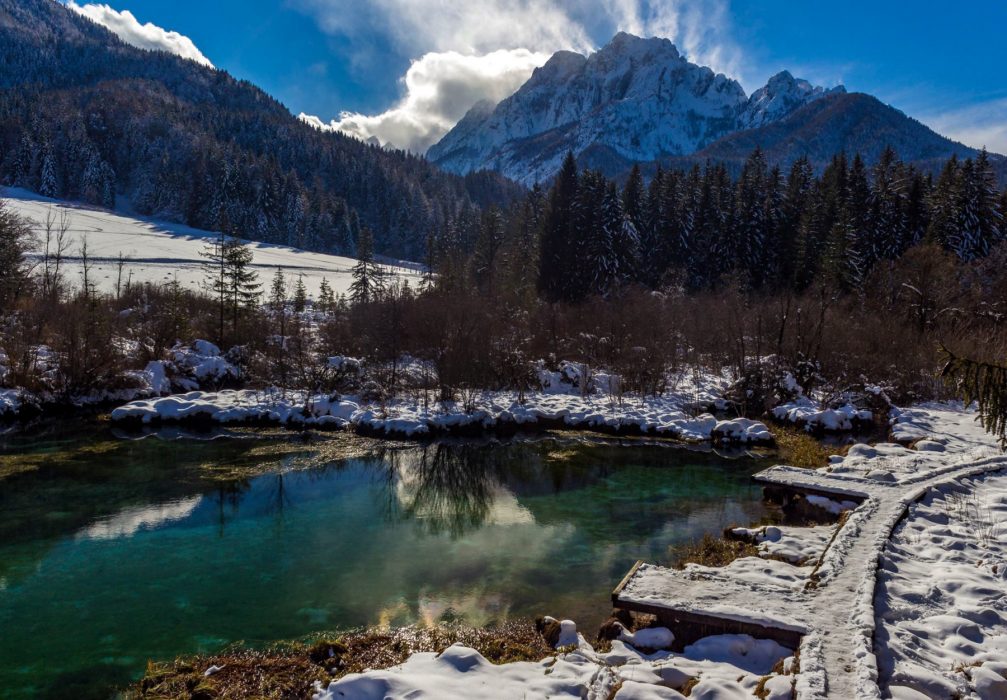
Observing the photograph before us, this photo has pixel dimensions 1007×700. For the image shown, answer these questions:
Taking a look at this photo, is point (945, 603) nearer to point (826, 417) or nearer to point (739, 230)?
point (826, 417)

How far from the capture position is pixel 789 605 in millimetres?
8625

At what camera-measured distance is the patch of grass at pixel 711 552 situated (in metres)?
11.8

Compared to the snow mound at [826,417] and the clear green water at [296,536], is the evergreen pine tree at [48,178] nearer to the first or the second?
the clear green water at [296,536]

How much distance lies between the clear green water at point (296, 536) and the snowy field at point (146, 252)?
3494 cm

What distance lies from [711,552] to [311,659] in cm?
792

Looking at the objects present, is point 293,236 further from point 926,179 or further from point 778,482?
point 778,482

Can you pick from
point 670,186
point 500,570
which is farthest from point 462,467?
point 670,186

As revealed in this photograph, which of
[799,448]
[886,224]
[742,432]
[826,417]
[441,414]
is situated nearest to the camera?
[799,448]

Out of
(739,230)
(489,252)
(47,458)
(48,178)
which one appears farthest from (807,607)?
(48,178)

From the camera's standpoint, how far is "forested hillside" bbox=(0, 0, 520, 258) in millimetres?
100062

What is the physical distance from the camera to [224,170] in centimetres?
10038

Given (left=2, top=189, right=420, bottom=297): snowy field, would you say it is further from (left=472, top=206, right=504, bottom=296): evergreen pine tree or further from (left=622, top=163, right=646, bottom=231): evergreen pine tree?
(left=622, top=163, right=646, bottom=231): evergreen pine tree

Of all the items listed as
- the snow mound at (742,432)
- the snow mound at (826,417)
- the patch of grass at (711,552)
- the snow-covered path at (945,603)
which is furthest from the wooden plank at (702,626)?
the snow mound at (826,417)

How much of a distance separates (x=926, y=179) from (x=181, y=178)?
10650cm
